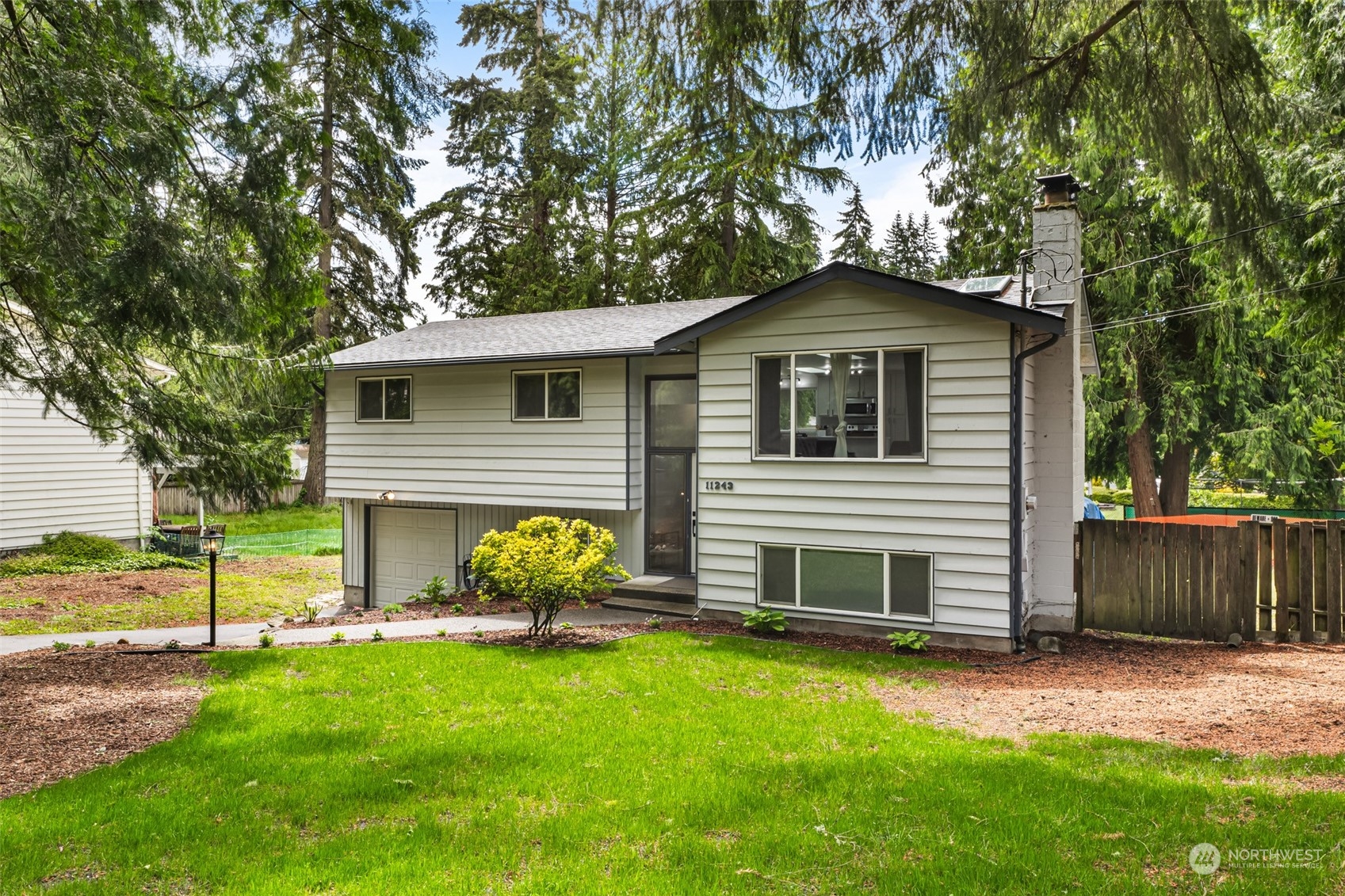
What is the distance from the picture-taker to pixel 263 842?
12.9 feet

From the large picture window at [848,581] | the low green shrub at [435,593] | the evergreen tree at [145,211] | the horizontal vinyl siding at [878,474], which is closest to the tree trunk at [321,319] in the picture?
the low green shrub at [435,593]

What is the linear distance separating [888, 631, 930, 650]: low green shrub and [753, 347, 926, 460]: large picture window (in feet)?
6.57

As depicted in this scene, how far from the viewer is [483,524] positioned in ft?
45.0

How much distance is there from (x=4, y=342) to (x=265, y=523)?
18302mm

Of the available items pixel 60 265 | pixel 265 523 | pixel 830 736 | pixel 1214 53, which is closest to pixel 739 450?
pixel 830 736

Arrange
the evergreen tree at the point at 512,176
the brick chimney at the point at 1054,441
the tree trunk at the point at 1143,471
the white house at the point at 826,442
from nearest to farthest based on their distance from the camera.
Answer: the white house at the point at 826,442 < the brick chimney at the point at 1054,441 < the tree trunk at the point at 1143,471 < the evergreen tree at the point at 512,176

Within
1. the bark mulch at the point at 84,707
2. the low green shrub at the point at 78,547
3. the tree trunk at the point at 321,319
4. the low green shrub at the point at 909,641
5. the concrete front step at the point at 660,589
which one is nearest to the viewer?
the bark mulch at the point at 84,707

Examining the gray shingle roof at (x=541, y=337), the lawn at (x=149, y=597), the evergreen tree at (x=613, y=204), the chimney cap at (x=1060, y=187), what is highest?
the evergreen tree at (x=613, y=204)

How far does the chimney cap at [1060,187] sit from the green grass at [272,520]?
21.7 meters

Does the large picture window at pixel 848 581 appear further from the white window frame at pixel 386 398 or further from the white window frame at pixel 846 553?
the white window frame at pixel 386 398

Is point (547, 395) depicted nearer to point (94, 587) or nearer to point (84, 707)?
point (84, 707)

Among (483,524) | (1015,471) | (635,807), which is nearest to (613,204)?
(483,524)

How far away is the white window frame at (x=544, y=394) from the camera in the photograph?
12289 millimetres

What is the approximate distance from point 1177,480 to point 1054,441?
14917 mm
